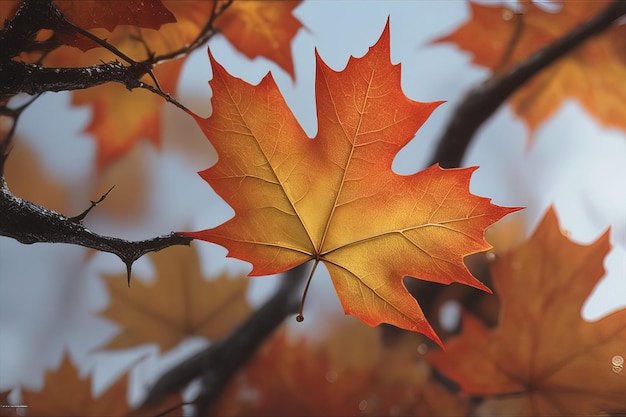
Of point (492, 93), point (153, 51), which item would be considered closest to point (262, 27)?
point (153, 51)

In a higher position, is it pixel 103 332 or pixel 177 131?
pixel 177 131

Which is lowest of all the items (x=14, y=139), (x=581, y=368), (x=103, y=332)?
(x=581, y=368)

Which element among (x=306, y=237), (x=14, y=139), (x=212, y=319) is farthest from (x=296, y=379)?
(x=14, y=139)

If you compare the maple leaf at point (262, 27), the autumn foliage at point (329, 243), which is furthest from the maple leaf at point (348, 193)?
the maple leaf at point (262, 27)

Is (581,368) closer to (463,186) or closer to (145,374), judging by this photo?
(463,186)

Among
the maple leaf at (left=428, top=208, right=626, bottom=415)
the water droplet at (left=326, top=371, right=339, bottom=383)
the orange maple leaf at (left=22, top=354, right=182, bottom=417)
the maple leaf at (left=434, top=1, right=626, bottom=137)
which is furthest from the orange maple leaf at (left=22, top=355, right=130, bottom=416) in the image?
the maple leaf at (left=434, top=1, right=626, bottom=137)

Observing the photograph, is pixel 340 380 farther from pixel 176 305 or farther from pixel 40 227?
pixel 40 227

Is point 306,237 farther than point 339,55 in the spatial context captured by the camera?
No
